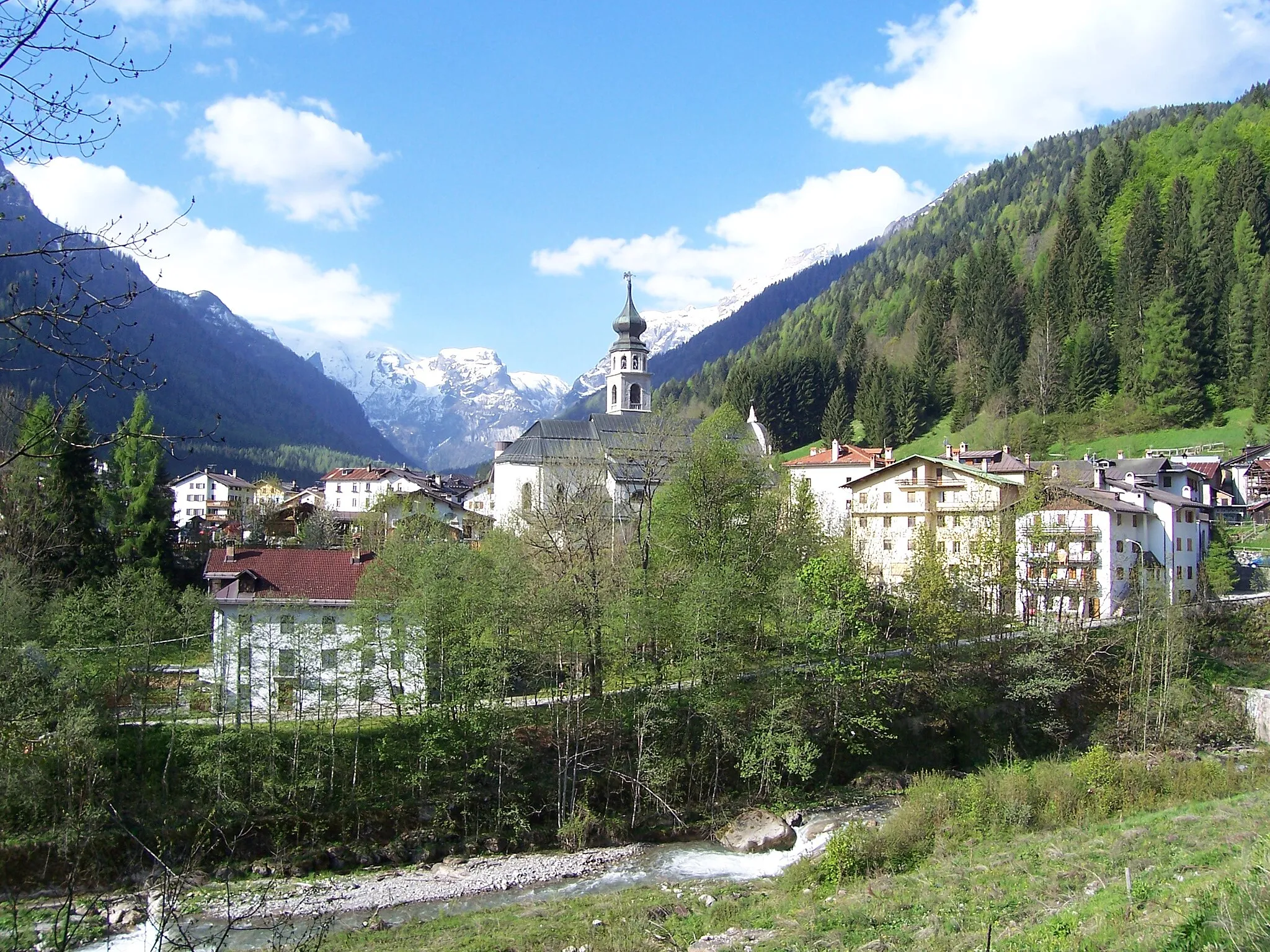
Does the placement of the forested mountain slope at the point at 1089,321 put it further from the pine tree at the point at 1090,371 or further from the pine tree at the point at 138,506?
the pine tree at the point at 138,506

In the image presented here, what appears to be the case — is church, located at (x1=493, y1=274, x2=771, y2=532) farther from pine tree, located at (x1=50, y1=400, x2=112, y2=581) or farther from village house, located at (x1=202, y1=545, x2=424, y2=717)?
pine tree, located at (x1=50, y1=400, x2=112, y2=581)

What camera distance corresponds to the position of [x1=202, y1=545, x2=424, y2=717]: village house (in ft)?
91.4

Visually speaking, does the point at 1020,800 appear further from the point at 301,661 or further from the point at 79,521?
the point at 79,521

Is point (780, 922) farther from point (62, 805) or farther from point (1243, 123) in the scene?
point (1243, 123)

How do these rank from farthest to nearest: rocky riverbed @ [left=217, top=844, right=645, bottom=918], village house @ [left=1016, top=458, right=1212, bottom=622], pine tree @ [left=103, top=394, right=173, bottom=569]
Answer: village house @ [left=1016, top=458, right=1212, bottom=622]
pine tree @ [left=103, top=394, right=173, bottom=569]
rocky riverbed @ [left=217, top=844, right=645, bottom=918]

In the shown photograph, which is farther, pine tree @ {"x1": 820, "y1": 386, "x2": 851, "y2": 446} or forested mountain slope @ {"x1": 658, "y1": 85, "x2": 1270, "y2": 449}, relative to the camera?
pine tree @ {"x1": 820, "y1": 386, "x2": 851, "y2": 446}

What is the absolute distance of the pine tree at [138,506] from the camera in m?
42.1

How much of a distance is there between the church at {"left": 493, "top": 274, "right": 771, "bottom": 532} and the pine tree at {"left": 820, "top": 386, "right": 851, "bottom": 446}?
10.1 meters

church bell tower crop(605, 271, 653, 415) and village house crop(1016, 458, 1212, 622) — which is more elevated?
church bell tower crop(605, 271, 653, 415)

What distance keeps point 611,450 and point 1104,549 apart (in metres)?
28.3

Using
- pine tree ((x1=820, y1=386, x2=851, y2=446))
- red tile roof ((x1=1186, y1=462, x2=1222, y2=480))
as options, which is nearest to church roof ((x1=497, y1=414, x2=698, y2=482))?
pine tree ((x1=820, y1=386, x2=851, y2=446))

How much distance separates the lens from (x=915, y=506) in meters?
51.2

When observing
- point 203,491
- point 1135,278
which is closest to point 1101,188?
point 1135,278

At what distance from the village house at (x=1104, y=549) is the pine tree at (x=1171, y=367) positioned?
35.6m
